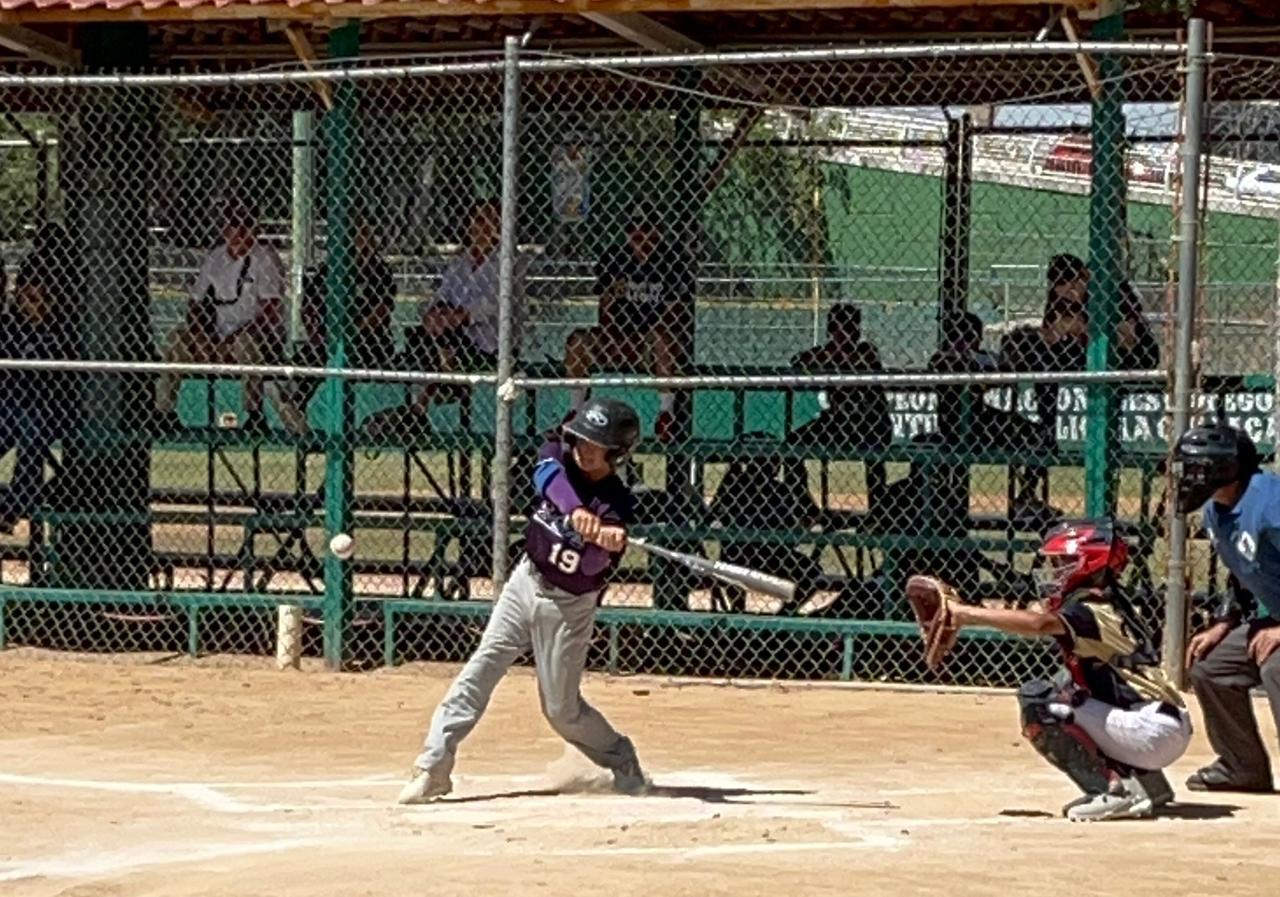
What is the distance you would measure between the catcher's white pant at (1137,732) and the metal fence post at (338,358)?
5.09 m

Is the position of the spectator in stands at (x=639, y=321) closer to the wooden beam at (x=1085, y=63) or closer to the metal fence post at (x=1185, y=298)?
the wooden beam at (x=1085, y=63)

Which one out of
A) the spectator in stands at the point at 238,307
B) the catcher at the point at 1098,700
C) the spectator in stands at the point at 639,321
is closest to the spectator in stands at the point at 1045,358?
the spectator in stands at the point at 639,321

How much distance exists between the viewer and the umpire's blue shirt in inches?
323

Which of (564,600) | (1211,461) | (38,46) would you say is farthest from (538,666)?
(38,46)

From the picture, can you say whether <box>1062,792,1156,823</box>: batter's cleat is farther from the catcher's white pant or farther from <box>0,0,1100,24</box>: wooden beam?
<box>0,0,1100,24</box>: wooden beam

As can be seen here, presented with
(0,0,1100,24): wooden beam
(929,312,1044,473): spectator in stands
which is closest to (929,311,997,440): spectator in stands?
(929,312,1044,473): spectator in stands

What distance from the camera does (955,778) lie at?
30.2 feet

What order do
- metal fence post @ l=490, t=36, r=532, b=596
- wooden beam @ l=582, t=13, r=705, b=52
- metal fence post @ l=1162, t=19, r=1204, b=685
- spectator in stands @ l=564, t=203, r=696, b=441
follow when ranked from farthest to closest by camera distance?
spectator in stands @ l=564, t=203, r=696, b=441, wooden beam @ l=582, t=13, r=705, b=52, metal fence post @ l=490, t=36, r=532, b=596, metal fence post @ l=1162, t=19, r=1204, b=685

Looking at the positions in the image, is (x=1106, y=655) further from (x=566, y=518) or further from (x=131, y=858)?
(x=131, y=858)

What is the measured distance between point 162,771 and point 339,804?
125 cm

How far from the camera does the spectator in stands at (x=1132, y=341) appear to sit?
446 inches

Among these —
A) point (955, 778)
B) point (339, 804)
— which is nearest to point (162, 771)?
point (339, 804)

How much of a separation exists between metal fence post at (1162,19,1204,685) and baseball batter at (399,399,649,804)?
2875 millimetres

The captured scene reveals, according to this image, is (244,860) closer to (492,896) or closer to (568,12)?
(492,896)
